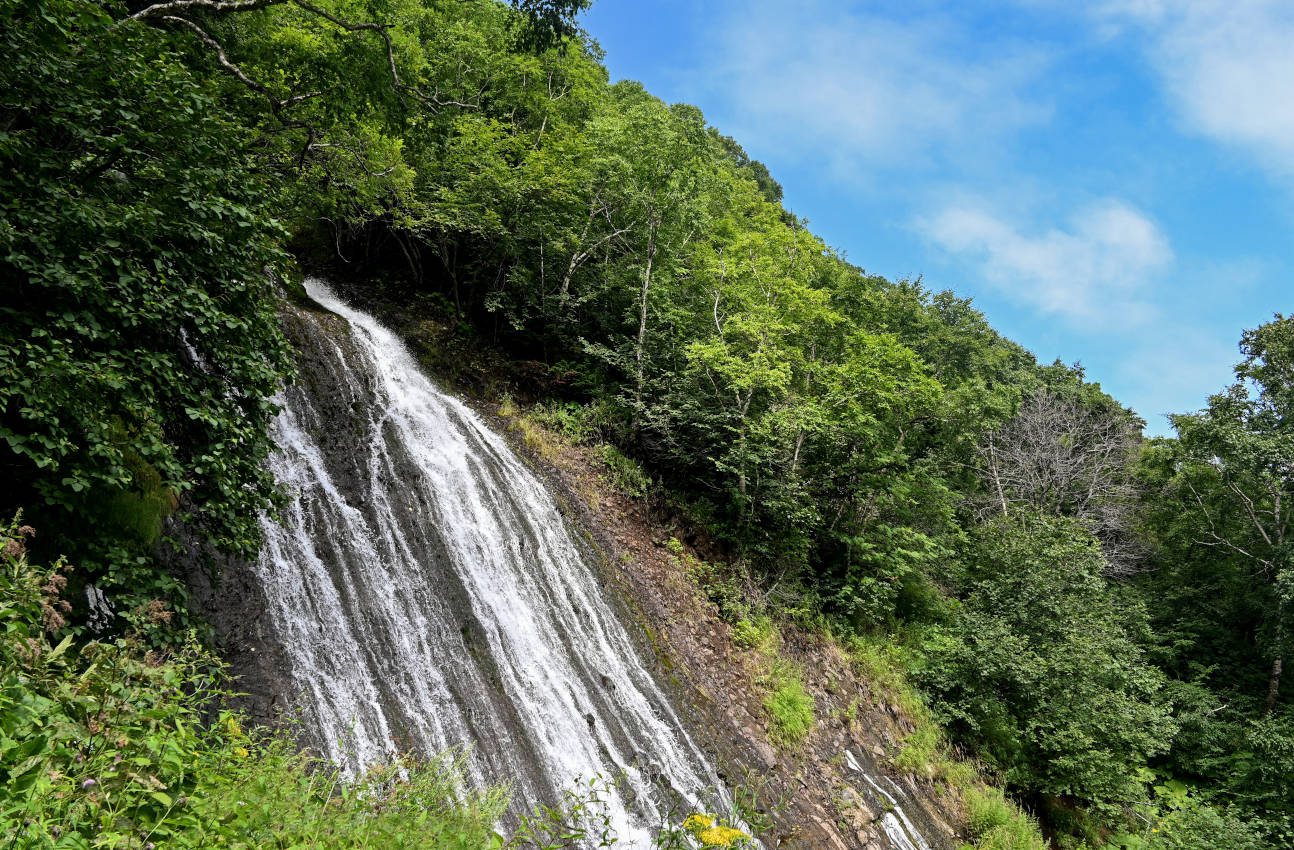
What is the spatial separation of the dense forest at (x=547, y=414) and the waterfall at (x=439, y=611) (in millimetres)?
1147

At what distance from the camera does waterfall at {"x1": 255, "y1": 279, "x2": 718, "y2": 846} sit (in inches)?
257

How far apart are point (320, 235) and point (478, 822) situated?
17.6 meters

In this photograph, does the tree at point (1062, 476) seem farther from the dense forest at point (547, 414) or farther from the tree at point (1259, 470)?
the tree at point (1259, 470)

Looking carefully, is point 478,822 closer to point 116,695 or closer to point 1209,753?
point 116,695

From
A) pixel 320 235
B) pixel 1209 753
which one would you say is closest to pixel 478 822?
pixel 320 235

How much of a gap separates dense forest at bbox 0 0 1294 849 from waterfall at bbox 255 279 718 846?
115 centimetres

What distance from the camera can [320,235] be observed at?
1727cm

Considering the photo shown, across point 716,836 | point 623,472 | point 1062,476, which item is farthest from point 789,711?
point 1062,476

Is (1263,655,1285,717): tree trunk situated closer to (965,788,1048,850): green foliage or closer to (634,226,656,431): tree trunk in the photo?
(965,788,1048,850): green foliage

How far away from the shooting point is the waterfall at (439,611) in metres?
6.54

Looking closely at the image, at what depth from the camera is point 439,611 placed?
786cm

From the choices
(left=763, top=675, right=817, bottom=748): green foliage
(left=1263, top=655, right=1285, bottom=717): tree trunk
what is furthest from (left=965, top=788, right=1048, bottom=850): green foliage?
(left=1263, top=655, right=1285, bottom=717): tree trunk

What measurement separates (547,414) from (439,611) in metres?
6.72

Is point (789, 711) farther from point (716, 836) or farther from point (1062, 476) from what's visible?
point (1062, 476)
